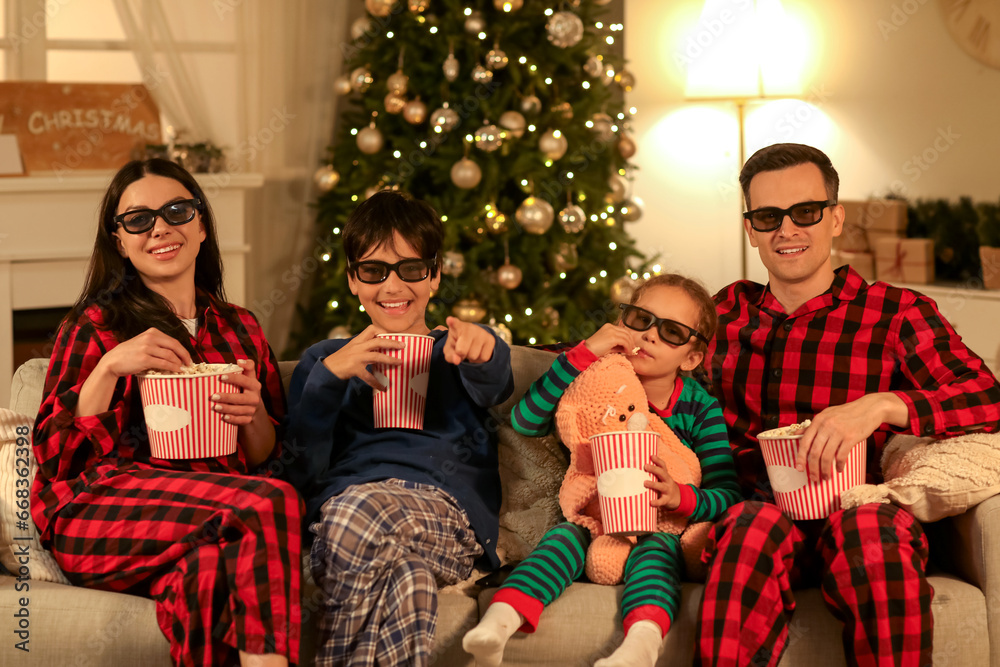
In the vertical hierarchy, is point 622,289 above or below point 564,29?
below

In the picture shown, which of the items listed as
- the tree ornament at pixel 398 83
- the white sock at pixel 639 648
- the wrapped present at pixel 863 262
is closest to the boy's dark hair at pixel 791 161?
the white sock at pixel 639 648

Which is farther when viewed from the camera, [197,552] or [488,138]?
[488,138]

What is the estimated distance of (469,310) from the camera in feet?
14.4

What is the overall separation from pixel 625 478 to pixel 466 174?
2.56 m

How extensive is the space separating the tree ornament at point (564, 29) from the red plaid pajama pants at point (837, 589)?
2.89 meters

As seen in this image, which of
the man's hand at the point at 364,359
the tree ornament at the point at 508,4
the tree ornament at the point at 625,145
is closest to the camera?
the man's hand at the point at 364,359

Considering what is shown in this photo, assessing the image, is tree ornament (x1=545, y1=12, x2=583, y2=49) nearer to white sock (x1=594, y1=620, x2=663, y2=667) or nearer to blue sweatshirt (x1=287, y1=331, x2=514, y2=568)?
blue sweatshirt (x1=287, y1=331, x2=514, y2=568)

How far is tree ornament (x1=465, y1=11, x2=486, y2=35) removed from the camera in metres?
4.26

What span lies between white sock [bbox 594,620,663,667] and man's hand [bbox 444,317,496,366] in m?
0.65

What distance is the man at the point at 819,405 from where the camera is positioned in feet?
5.89

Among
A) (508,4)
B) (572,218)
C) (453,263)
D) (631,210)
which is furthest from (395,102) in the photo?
(631,210)

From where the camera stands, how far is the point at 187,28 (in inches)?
192

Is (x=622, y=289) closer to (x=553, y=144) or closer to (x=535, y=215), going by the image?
(x=535, y=215)

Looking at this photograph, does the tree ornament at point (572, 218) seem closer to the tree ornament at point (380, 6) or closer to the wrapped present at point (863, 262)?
the tree ornament at point (380, 6)
